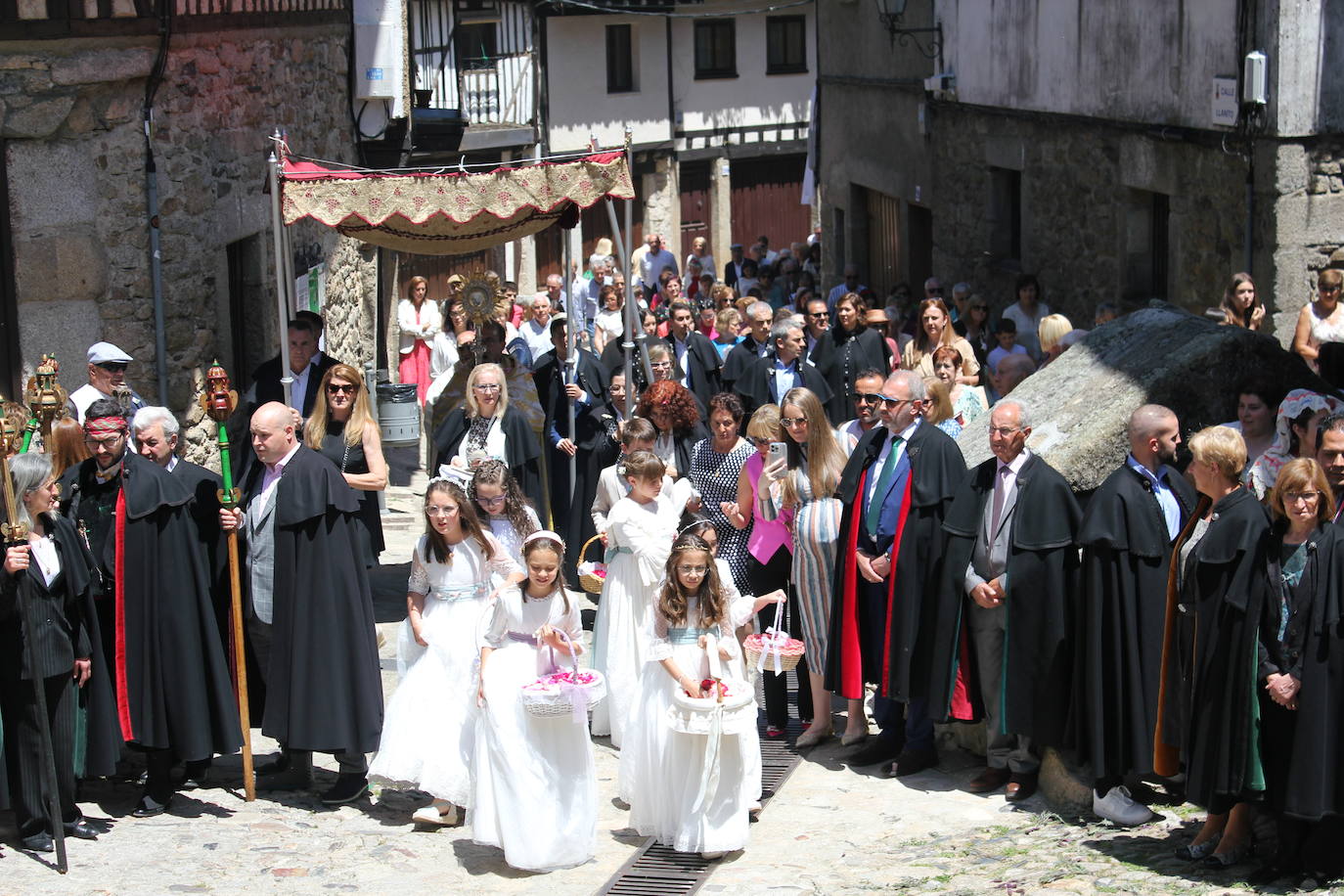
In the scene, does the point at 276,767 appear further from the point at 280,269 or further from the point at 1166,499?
the point at 1166,499

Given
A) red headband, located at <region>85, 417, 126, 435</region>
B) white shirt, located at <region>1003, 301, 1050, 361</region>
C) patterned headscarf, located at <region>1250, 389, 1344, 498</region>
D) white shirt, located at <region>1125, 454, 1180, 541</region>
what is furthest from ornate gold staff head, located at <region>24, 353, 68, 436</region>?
white shirt, located at <region>1003, 301, 1050, 361</region>

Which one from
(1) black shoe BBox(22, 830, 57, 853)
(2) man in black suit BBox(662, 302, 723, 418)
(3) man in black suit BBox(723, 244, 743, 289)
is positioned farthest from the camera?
(3) man in black suit BBox(723, 244, 743, 289)

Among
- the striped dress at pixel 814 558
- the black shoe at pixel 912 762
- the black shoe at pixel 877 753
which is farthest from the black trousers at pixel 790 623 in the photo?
the black shoe at pixel 912 762

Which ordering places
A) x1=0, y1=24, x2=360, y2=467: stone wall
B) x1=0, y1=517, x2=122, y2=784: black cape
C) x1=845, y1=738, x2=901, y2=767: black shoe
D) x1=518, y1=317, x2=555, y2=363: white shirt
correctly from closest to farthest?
x1=0, y1=517, x2=122, y2=784: black cape, x1=845, y1=738, x2=901, y2=767: black shoe, x1=0, y1=24, x2=360, y2=467: stone wall, x1=518, y1=317, x2=555, y2=363: white shirt

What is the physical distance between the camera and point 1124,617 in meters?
7.14

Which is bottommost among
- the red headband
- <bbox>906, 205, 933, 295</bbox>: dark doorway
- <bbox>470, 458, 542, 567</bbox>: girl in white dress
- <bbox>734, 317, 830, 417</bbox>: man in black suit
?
<bbox>470, 458, 542, 567</bbox>: girl in white dress

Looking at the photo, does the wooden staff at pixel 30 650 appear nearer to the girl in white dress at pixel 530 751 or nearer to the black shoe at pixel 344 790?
the black shoe at pixel 344 790

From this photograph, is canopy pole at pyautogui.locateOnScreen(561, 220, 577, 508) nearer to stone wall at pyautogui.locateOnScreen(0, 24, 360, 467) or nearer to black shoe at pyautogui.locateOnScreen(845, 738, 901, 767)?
stone wall at pyautogui.locateOnScreen(0, 24, 360, 467)

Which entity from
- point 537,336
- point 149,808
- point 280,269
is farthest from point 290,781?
point 537,336

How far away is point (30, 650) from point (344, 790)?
1.58 m

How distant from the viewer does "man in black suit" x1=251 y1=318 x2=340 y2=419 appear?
Result: 394 inches

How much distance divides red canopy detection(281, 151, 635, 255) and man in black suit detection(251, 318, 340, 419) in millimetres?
629

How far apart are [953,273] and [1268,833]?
41.7ft

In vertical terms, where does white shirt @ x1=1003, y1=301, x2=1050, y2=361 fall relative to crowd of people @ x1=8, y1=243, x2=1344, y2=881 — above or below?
above
